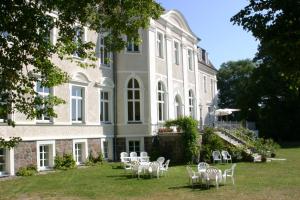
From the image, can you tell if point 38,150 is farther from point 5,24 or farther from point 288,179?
point 5,24

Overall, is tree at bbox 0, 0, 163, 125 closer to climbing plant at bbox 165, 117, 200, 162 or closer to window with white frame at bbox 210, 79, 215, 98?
climbing plant at bbox 165, 117, 200, 162

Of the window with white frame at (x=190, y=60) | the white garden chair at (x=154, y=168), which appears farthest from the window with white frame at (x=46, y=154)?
the window with white frame at (x=190, y=60)

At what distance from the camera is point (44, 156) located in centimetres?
2289

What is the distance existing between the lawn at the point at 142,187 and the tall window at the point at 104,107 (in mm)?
7670

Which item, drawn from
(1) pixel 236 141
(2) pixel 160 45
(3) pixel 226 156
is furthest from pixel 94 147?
(2) pixel 160 45


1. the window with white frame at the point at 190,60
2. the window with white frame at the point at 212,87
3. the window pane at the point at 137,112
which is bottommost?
the window pane at the point at 137,112

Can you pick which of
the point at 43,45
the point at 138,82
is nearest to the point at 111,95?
the point at 138,82

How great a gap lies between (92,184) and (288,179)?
748 centimetres

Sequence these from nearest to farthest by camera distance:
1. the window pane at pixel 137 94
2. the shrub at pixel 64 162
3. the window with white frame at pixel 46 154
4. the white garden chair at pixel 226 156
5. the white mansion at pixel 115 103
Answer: the white mansion at pixel 115 103
the window with white frame at pixel 46 154
the shrub at pixel 64 162
the white garden chair at pixel 226 156
the window pane at pixel 137 94

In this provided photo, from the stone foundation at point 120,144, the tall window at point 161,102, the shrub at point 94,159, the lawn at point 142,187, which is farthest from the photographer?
the tall window at point 161,102

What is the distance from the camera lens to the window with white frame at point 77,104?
25281mm

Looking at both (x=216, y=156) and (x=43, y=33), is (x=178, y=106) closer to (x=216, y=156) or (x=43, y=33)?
(x=216, y=156)

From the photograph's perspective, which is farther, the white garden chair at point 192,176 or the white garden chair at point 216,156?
the white garden chair at point 216,156

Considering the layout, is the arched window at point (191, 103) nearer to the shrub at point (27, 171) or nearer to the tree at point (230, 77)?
the shrub at point (27, 171)
